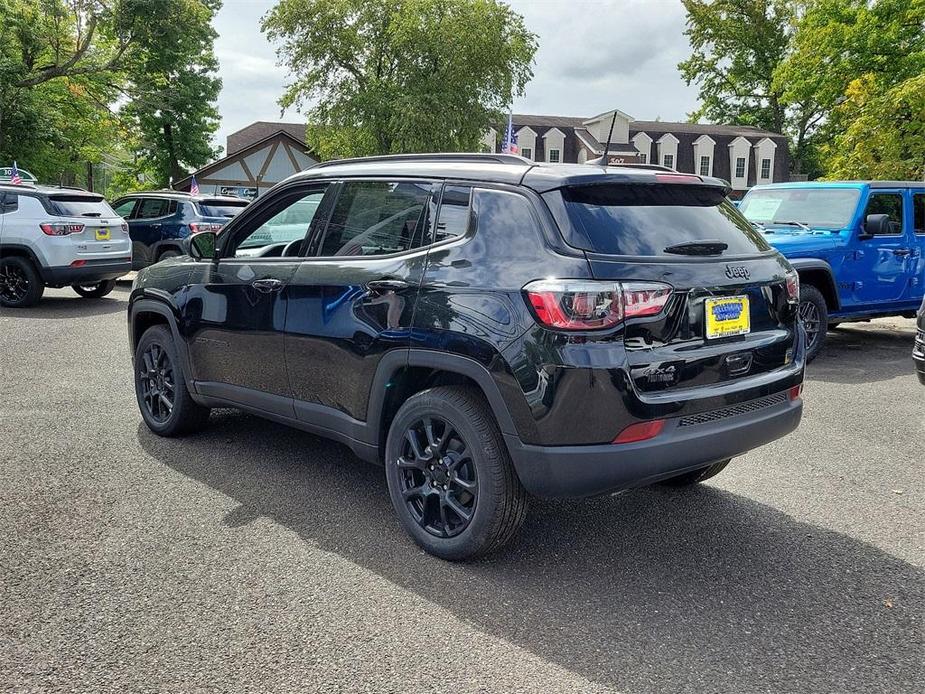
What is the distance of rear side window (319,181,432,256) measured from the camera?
3943 mm

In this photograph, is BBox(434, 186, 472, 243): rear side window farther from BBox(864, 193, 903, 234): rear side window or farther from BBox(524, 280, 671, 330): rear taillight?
BBox(864, 193, 903, 234): rear side window

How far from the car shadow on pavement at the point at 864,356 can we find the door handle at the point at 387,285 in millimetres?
5556

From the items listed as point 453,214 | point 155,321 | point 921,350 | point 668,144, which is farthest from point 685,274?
point 668,144

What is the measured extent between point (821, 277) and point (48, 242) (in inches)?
405

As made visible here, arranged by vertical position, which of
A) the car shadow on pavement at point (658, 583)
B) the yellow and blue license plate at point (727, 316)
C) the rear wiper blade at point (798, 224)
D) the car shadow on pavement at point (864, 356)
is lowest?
the car shadow on pavement at point (658, 583)

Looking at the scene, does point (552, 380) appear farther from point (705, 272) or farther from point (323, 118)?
point (323, 118)

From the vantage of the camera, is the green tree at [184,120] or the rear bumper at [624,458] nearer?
the rear bumper at [624,458]

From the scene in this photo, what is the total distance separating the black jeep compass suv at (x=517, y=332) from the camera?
128 inches

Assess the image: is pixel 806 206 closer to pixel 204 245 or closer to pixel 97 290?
pixel 204 245

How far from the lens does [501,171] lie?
145 inches

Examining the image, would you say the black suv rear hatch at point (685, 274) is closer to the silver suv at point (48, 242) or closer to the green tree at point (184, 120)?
the silver suv at point (48, 242)

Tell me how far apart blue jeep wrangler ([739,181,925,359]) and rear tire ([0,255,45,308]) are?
32.8ft

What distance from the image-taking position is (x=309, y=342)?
430cm

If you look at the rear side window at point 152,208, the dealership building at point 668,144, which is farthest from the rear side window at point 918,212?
the dealership building at point 668,144
